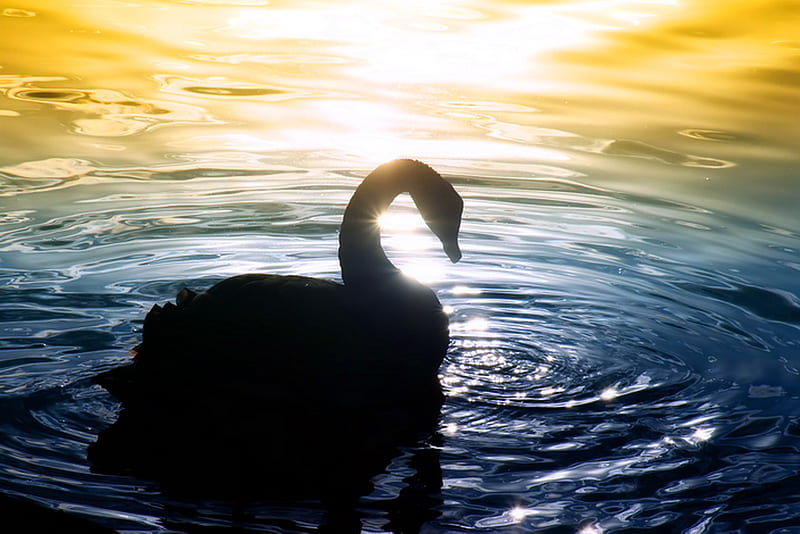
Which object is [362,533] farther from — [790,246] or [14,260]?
[790,246]

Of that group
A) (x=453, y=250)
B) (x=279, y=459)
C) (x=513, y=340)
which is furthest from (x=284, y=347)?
(x=513, y=340)

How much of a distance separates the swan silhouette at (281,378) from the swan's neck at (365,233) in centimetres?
21

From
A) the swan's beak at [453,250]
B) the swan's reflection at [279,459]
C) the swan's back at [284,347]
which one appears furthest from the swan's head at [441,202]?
the swan's reflection at [279,459]

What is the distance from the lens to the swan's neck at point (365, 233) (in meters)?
5.41

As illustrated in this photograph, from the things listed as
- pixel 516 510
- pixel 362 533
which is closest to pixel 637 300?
pixel 516 510

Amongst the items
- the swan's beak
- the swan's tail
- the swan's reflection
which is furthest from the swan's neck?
the swan's reflection

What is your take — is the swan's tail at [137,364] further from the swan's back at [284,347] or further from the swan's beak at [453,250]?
the swan's beak at [453,250]

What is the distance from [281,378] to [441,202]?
4.44 ft

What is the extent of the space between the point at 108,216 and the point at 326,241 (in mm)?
1859

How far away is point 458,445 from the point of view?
14.2ft

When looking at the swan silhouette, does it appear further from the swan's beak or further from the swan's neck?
the swan's beak

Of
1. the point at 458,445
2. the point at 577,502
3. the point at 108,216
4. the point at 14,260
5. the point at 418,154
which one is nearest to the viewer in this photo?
the point at 577,502

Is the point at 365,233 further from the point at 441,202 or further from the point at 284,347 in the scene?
the point at 284,347

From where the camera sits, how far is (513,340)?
5848 millimetres
